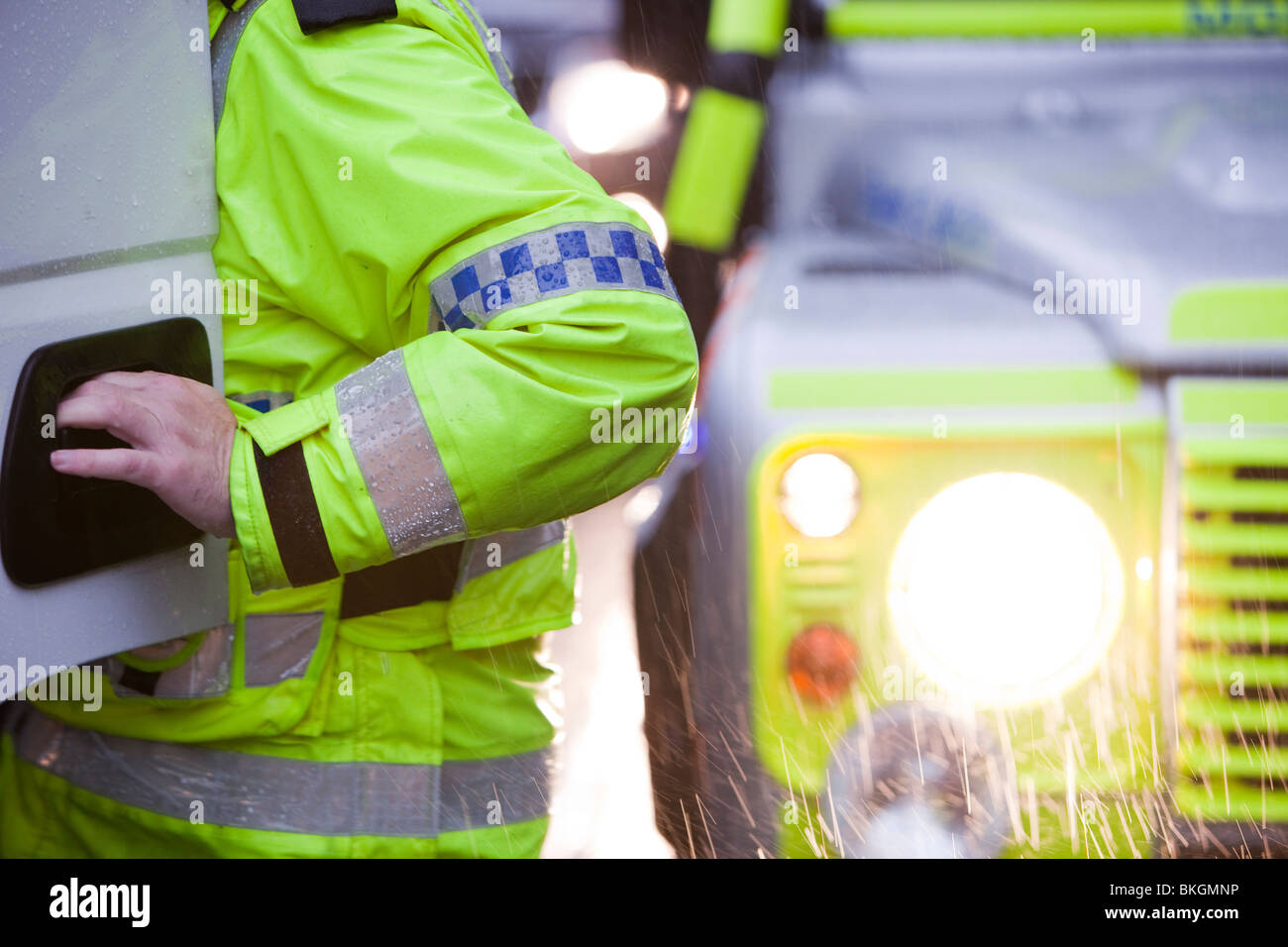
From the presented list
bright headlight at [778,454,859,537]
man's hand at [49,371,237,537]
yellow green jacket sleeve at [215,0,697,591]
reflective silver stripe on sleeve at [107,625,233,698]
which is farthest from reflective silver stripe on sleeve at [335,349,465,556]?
bright headlight at [778,454,859,537]

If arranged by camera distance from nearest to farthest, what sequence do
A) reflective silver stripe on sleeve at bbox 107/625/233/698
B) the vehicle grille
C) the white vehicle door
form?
1. the white vehicle door
2. reflective silver stripe on sleeve at bbox 107/625/233/698
3. the vehicle grille

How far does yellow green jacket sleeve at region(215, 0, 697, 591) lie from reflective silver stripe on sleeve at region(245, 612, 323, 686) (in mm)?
131

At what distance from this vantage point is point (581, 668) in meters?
1.97

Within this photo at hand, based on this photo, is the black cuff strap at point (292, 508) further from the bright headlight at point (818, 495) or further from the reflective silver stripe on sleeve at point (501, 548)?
the bright headlight at point (818, 495)

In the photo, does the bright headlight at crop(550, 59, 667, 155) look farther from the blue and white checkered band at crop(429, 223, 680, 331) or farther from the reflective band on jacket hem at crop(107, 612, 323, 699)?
the reflective band on jacket hem at crop(107, 612, 323, 699)

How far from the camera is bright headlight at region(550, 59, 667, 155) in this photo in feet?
5.88

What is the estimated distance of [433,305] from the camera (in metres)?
1.07

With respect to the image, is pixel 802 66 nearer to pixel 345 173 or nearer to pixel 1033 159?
pixel 1033 159

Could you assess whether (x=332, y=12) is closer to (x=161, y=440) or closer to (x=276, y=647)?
(x=161, y=440)

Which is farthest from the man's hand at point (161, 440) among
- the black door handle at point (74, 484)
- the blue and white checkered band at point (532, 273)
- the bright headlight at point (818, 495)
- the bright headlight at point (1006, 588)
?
the bright headlight at point (1006, 588)

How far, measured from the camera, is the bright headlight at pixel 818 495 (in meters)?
1.54

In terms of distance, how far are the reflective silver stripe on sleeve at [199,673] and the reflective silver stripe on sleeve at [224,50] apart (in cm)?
47
